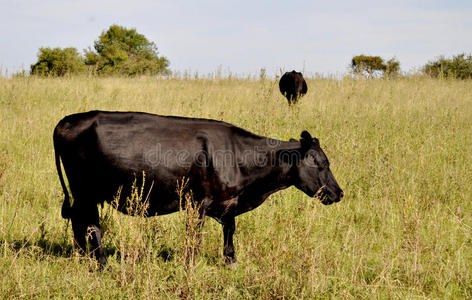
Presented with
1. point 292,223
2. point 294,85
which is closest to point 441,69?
point 294,85

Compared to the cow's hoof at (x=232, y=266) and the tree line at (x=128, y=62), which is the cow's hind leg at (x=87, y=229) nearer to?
the cow's hoof at (x=232, y=266)

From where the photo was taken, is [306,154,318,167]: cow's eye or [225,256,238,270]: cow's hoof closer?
[225,256,238,270]: cow's hoof

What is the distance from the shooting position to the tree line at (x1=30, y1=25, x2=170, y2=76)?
33381 mm

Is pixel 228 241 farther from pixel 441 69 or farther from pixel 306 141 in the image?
pixel 441 69

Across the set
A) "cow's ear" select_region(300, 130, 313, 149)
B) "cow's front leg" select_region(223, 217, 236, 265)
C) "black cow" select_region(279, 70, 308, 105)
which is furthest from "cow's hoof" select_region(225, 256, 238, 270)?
"black cow" select_region(279, 70, 308, 105)

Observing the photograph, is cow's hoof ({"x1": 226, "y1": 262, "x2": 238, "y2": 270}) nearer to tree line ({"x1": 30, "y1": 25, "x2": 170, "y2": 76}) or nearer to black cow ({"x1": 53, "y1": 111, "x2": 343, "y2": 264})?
black cow ({"x1": 53, "y1": 111, "x2": 343, "y2": 264})

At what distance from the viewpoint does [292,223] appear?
508 centimetres

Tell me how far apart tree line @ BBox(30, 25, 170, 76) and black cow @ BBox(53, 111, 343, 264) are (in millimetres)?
19153

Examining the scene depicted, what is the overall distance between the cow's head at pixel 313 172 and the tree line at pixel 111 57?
19.4m

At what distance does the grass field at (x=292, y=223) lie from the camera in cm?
348

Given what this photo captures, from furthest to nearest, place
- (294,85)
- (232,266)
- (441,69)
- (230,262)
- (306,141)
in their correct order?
(441,69)
(294,85)
(306,141)
(230,262)
(232,266)

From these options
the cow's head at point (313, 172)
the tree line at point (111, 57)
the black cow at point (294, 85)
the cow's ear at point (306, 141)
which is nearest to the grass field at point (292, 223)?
the cow's head at point (313, 172)

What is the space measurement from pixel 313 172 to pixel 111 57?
139 ft

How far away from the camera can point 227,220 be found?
4.36 metres
